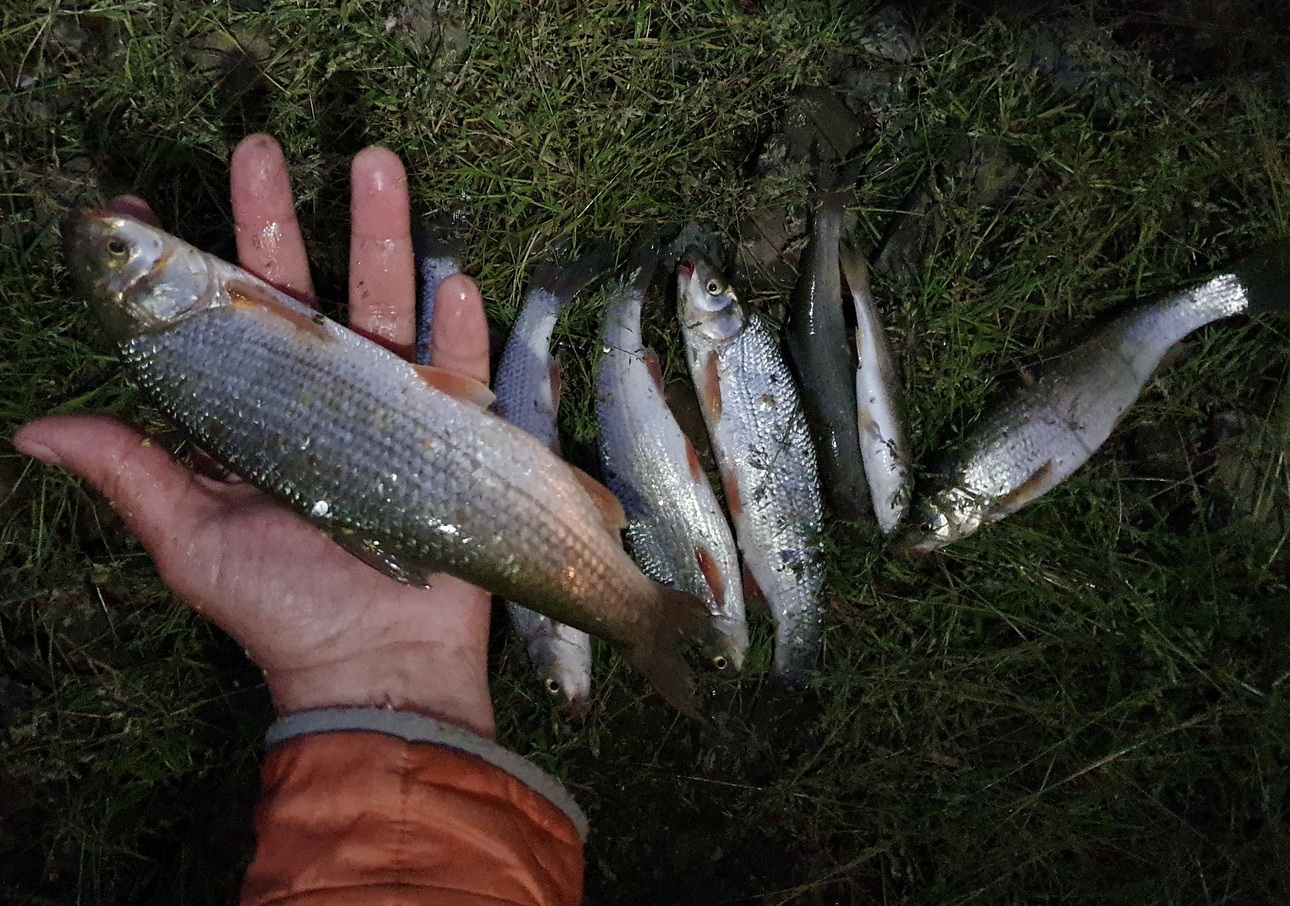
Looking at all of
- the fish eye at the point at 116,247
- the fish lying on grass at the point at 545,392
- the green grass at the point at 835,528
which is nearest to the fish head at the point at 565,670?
the fish lying on grass at the point at 545,392

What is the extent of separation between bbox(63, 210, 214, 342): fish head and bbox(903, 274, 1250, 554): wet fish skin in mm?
2721

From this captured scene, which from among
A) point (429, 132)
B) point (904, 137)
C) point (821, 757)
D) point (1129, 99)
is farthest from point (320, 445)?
point (1129, 99)

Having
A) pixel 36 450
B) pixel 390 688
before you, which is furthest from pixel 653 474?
pixel 36 450

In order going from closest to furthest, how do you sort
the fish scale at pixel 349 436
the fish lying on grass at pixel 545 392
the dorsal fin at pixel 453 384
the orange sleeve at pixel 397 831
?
the orange sleeve at pixel 397 831 → the fish scale at pixel 349 436 → the dorsal fin at pixel 453 384 → the fish lying on grass at pixel 545 392

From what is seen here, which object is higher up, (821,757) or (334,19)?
(334,19)

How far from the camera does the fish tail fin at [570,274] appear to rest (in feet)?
10.8

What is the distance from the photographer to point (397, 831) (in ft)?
7.23

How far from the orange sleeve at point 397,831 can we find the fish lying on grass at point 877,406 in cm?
179

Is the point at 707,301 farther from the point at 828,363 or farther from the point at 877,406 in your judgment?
the point at 877,406

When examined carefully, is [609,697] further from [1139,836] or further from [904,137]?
[904,137]

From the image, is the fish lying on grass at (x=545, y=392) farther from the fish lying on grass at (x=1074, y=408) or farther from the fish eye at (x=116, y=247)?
the fish lying on grass at (x=1074, y=408)

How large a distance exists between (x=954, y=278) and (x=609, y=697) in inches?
90.0

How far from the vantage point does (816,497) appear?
3.36 metres

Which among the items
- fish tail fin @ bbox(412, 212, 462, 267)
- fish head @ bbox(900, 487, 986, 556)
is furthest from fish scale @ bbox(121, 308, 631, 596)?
fish head @ bbox(900, 487, 986, 556)
